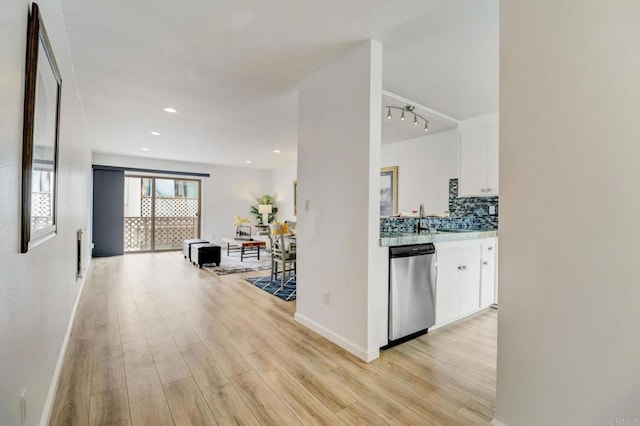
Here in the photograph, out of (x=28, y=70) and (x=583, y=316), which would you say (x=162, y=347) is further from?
(x=583, y=316)

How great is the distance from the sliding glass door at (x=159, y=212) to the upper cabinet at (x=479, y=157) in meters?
7.10

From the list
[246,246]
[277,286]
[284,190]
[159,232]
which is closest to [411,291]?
[277,286]

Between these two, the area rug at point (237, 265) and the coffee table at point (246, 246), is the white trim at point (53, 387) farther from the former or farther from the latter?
the coffee table at point (246, 246)

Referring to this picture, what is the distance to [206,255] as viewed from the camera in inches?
223

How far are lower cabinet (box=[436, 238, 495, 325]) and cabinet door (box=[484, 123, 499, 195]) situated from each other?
2.36ft

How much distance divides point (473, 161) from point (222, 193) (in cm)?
695

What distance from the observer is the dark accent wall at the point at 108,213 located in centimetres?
675

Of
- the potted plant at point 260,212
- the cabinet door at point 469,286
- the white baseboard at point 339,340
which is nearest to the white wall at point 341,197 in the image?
the white baseboard at point 339,340

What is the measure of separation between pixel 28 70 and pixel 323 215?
6.76ft

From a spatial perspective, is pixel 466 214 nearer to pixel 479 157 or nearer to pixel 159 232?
pixel 479 157

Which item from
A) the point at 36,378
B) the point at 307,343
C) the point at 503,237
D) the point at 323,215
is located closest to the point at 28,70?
the point at 36,378

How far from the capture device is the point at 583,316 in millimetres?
1260

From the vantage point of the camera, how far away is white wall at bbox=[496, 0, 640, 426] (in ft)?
3.80

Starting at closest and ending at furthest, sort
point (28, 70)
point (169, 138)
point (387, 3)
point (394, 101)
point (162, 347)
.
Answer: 1. point (28, 70)
2. point (387, 3)
3. point (162, 347)
4. point (394, 101)
5. point (169, 138)
